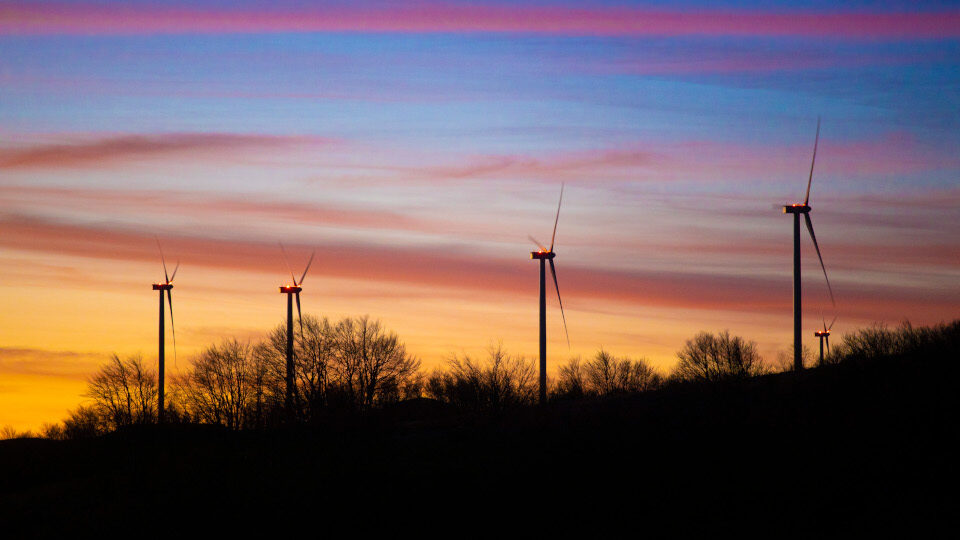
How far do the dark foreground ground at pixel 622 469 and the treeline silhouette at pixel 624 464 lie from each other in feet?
0.35

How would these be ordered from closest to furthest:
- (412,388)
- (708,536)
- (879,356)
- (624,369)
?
(708,536) → (879,356) → (412,388) → (624,369)

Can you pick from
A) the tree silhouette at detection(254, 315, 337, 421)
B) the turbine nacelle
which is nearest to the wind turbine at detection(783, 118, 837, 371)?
the turbine nacelle

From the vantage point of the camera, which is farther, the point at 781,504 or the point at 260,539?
the point at 260,539

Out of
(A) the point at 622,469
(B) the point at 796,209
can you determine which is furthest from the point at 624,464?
(B) the point at 796,209

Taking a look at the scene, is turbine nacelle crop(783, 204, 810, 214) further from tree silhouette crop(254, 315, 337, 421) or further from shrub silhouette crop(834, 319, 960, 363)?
tree silhouette crop(254, 315, 337, 421)

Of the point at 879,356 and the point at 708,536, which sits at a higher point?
the point at 879,356

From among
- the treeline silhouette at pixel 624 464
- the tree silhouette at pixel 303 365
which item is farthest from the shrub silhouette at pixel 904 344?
the tree silhouette at pixel 303 365

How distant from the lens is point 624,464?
165 ft

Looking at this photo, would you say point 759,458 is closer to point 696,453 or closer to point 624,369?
point 696,453

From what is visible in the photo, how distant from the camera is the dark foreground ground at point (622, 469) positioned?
42281 mm

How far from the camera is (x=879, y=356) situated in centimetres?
5947

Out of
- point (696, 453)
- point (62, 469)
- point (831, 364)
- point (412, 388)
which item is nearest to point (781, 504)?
point (696, 453)

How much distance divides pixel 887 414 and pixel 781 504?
8464mm

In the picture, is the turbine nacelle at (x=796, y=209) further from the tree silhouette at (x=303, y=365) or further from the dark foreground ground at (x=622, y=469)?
the tree silhouette at (x=303, y=365)
